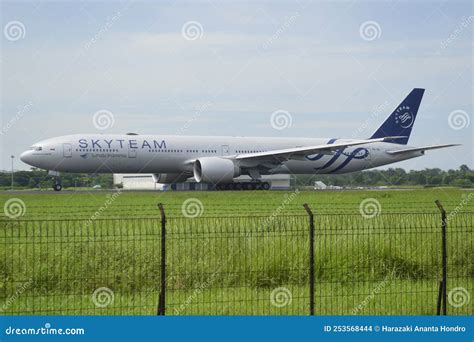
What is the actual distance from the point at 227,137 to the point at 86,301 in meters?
34.3

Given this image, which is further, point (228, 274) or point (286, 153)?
point (286, 153)

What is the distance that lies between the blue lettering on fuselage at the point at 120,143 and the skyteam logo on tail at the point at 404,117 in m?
18.9

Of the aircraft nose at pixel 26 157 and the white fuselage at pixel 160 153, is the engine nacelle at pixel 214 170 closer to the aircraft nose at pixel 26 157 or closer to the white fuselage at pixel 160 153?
the white fuselage at pixel 160 153

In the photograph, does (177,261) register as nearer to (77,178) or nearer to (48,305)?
(48,305)

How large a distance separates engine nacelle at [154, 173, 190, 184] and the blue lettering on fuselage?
10.1 feet

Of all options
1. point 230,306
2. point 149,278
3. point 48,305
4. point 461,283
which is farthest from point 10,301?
point 461,283

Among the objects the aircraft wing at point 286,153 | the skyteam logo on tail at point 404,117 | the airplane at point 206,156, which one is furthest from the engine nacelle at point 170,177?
the skyteam logo on tail at point 404,117

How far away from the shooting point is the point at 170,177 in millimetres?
45375

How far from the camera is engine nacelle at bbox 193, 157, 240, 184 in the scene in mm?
40719

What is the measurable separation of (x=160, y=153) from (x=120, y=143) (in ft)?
7.99

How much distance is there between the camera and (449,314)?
11.4 metres

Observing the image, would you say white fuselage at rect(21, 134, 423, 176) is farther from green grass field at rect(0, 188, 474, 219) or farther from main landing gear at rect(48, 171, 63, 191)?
green grass field at rect(0, 188, 474, 219)

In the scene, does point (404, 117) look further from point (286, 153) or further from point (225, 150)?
point (225, 150)

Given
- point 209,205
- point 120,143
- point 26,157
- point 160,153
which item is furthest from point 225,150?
point 209,205
